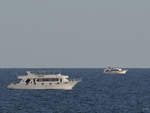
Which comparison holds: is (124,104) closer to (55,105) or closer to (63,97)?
(55,105)

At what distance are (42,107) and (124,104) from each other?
54.3 feet

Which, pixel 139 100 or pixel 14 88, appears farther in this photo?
pixel 14 88

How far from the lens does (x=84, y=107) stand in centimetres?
9369

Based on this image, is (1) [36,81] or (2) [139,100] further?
(1) [36,81]

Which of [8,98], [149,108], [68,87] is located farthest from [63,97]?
[149,108]

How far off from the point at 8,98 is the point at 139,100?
96.6 feet

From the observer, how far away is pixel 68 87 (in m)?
138

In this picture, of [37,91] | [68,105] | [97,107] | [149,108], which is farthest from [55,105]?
[37,91]

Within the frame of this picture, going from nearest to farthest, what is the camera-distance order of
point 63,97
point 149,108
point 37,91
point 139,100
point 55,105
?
point 149,108
point 55,105
point 139,100
point 63,97
point 37,91

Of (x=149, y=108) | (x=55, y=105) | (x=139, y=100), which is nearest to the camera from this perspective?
(x=149, y=108)

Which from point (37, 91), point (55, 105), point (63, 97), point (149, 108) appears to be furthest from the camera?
point (37, 91)

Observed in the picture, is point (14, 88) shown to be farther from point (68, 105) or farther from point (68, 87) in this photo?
point (68, 105)

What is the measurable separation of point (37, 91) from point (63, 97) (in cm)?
1996

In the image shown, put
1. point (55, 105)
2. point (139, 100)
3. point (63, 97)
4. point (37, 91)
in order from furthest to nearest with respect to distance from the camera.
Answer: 1. point (37, 91)
2. point (63, 97)
3. point (139, 100)
4. point (55, 105)
